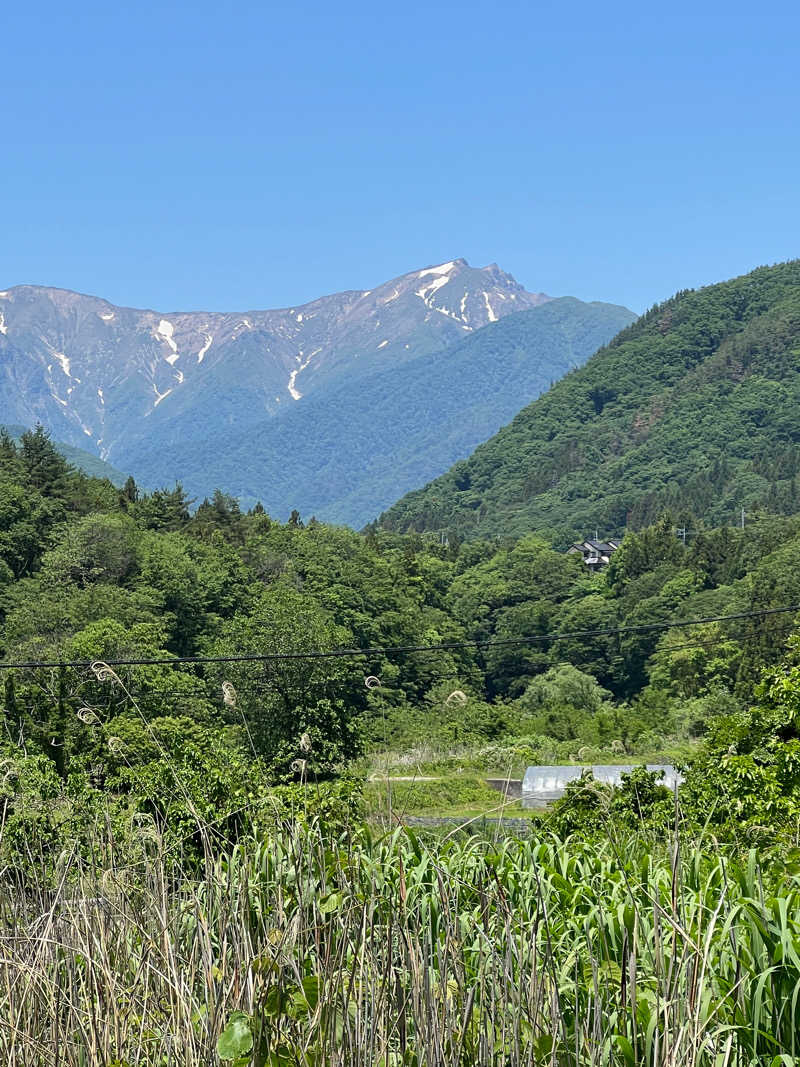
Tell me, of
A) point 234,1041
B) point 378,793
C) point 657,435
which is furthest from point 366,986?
point 657,435

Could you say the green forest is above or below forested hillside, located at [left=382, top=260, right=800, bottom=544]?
below

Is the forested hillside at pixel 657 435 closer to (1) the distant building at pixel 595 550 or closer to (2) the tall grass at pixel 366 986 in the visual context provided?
(1) the distant building at pixel 595 550

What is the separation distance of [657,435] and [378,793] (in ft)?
506

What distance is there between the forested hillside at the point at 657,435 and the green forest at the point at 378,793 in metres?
9.85

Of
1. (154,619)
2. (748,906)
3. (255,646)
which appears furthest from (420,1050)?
(154,619)

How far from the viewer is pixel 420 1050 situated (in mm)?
3219

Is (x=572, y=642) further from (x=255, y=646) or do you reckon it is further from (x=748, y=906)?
(x=748, y=906)

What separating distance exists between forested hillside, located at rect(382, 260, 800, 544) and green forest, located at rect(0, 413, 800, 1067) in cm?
985

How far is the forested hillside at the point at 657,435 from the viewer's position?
135000 mm

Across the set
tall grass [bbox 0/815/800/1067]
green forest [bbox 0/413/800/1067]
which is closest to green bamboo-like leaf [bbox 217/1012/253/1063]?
green forest [bbox 0/413/800/1067]

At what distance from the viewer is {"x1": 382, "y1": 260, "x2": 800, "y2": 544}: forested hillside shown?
13500cm

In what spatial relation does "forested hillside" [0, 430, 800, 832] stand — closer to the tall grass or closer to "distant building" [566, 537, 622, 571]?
the tall grass

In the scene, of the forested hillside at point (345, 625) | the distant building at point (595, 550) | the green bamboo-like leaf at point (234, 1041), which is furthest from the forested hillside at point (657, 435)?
the green bamboo-like leaf at point (234, 1041)

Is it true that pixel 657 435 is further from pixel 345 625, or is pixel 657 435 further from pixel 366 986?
pixel 366 986
